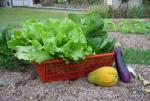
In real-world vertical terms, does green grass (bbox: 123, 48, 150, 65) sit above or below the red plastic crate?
below

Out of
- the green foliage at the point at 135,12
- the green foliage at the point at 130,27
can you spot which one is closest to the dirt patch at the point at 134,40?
the green foliage at the point at 130,27

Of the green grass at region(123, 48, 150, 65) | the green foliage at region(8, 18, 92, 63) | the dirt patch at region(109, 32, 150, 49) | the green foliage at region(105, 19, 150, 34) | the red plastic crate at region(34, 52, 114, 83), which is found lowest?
the green grass at region(123, 48, 150, 65)

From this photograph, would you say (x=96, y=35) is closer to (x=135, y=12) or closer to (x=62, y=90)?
(x=62, y=90)

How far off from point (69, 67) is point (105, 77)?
41 centimetres

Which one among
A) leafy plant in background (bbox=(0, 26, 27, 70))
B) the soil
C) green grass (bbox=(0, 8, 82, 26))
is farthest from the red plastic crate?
green grass (bbox=(0, 8, 82, 26))

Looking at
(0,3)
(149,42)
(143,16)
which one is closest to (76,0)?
(0,3)

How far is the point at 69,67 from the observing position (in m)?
3.76

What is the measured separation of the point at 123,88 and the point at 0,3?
55.7 feet

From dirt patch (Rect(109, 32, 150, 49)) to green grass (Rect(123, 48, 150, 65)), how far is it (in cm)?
40

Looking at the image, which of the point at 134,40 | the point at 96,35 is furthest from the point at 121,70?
the point at 134,40

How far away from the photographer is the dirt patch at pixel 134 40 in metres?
6.92

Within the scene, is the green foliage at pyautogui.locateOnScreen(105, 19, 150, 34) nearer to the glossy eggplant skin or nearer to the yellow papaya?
the glossy eggplant skin

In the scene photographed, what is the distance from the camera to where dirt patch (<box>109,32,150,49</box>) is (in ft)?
22.7

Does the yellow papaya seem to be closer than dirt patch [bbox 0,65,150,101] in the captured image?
No
